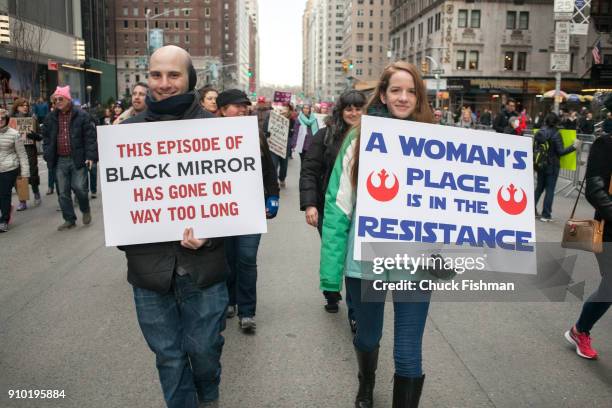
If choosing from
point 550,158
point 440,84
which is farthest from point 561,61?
point 440,84

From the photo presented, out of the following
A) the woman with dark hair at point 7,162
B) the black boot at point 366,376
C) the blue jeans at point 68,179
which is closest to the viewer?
the black boot at point 366,376

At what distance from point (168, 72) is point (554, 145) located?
9586 mm

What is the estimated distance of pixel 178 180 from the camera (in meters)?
3.13

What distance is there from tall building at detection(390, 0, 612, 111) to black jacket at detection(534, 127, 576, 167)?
160 ft

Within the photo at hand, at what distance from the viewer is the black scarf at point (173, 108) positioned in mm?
2994

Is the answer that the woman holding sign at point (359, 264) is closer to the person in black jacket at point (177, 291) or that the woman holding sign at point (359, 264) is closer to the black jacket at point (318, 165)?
the person in black jacket at point (177, 291)

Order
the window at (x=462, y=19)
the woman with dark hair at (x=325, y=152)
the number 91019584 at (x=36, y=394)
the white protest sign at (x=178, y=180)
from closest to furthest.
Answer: the white protest sign at (x=178, y=180) < the number 91019584 at (x=36, y=394) < the woman with dark hair at (x=325, y=152) < the window at (x=462, y=19)

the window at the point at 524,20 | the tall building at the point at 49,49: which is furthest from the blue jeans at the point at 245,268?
the window at the point at 524,20

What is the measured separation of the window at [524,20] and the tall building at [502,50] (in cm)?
9

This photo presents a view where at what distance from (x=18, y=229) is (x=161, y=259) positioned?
308 inches

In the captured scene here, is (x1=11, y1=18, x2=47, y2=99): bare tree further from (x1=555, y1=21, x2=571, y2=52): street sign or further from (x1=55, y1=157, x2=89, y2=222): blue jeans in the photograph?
(x1=555, y1=21, x2=571, y2=52): street sign

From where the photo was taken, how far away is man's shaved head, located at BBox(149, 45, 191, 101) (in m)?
2.94

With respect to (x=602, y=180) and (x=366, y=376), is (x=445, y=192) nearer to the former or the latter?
(x=366, y=376)

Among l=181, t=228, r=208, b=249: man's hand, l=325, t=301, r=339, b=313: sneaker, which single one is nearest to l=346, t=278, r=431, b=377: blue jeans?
l=181, t=228, r=208, b=249: man's hand
